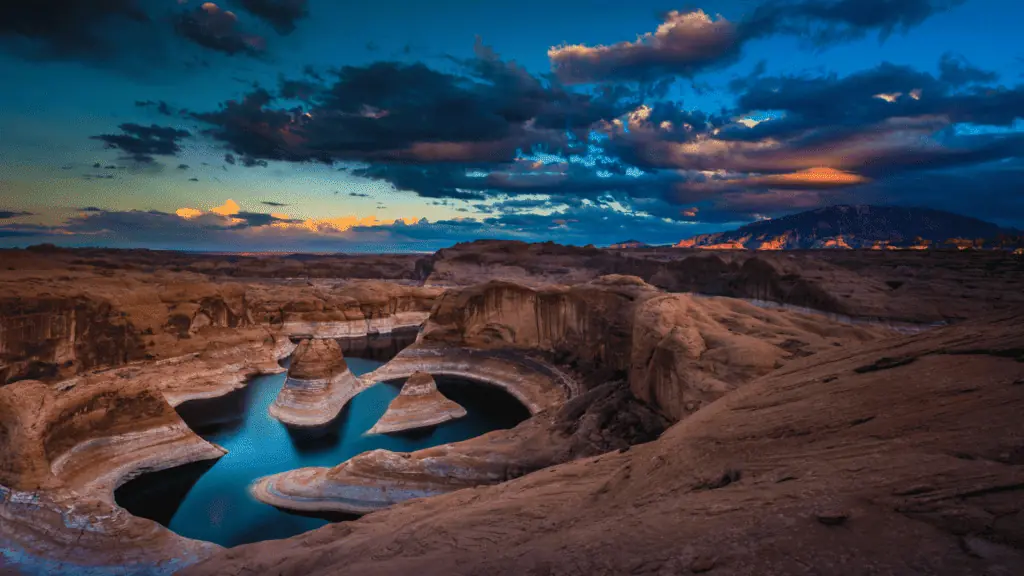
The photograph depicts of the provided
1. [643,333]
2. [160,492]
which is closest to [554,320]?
[643,333]

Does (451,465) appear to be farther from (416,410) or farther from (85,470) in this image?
(85,470)

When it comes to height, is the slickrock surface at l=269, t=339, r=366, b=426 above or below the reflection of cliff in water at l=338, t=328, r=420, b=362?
above

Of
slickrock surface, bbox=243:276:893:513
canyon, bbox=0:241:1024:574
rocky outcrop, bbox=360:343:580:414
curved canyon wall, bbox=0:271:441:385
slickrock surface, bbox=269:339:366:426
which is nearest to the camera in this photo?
canyon, bbox=0:241:1024:574

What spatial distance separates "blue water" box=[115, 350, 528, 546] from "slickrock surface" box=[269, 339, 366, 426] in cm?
58

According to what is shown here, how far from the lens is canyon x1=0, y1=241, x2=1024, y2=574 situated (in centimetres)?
364

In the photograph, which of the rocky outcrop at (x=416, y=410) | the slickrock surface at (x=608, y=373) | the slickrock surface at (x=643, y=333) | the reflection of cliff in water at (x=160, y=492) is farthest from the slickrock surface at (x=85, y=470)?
the slickrock surface at (x=643, y=333)

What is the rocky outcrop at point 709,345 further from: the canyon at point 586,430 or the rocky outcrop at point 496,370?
the rocky outcrop at point 496,370

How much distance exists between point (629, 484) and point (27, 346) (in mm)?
28867

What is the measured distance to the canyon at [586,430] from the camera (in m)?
3.64

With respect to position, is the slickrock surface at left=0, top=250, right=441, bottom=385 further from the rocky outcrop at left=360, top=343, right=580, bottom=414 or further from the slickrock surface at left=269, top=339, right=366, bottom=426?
the rocky outcrop at left=360, top=343, right=580, bottom=414

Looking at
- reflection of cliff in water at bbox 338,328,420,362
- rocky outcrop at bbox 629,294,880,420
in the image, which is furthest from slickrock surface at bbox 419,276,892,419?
reflection of cliff in water at bbox 338,328,420,362

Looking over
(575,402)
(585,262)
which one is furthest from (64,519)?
(585,262)

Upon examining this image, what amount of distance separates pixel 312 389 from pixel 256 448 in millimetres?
3975

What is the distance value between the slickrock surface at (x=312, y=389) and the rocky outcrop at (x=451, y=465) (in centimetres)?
642
